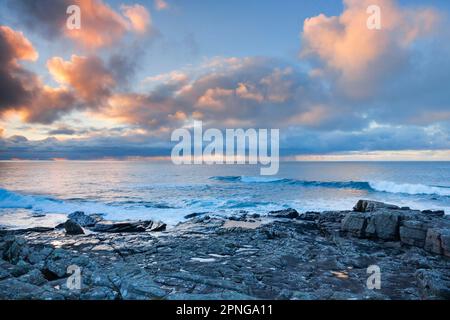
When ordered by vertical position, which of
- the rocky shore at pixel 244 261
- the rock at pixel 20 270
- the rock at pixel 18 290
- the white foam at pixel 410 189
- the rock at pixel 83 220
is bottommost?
the white foam at pixel 410 189

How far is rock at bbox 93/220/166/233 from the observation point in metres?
19.2

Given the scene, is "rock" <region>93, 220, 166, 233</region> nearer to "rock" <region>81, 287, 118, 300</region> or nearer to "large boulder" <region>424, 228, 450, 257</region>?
"rock" <region>81, 287, 118, 300</region>

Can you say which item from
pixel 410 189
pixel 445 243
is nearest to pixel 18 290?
pixel 445 243

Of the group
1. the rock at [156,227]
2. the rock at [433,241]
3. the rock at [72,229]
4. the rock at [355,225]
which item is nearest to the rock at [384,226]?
the rock at [355,225]

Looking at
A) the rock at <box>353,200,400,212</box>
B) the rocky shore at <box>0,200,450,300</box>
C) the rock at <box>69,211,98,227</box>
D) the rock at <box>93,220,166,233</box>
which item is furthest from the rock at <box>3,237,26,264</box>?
the rock at <box>353,200,400,212</box>

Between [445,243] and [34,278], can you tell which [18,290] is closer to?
[34,278]

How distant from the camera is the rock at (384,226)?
14289mm

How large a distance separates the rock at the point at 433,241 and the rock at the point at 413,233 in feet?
1.00

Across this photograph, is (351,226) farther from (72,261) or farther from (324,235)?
(72,261)

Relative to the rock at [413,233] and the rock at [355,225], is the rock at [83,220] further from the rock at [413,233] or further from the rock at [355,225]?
the rock at [413,233]
